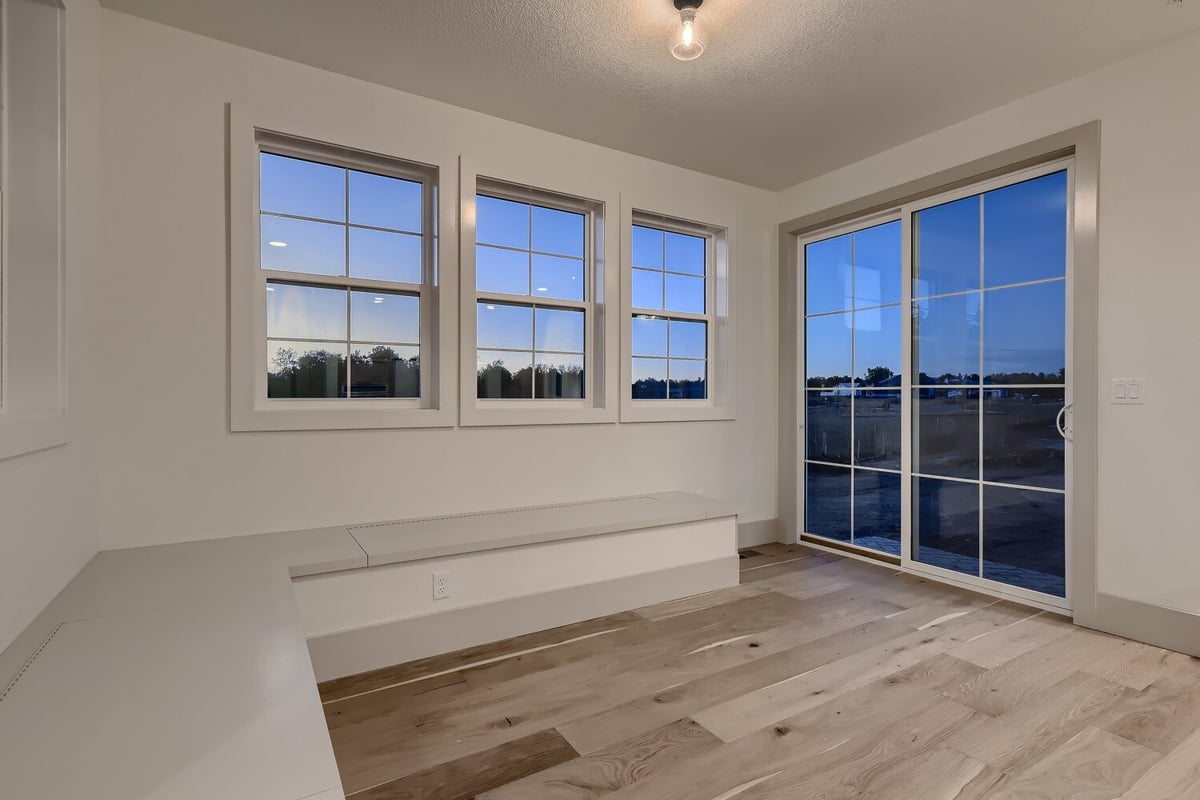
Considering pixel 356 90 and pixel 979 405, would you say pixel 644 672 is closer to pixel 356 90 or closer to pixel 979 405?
pixel 979 405

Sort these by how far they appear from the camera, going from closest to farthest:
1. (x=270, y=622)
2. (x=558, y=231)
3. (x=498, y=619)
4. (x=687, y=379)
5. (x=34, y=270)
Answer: (x=270, y=622) < (x=34, y=270) < (x=498, y=619) < (x=558, y=231) < (x=687, y=379)

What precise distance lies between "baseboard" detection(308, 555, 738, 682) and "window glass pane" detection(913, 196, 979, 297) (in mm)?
2039

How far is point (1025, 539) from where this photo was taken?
10.3 feet

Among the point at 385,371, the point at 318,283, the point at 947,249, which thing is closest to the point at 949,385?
the point at 947,249

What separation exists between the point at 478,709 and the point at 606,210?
2745mm

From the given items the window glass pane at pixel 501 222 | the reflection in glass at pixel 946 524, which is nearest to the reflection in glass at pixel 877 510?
the reflection in glass at pixel 946 524

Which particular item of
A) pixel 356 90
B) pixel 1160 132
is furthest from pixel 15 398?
pixel 1160 132

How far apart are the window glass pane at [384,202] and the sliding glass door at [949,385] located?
110 inches

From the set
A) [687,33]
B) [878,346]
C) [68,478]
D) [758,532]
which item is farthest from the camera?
[758,532]

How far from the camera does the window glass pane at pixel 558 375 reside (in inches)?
138

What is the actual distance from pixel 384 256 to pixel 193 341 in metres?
0.95

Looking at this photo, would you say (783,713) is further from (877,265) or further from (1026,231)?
(877,265)

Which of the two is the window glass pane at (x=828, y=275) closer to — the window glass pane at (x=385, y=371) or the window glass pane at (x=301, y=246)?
the window glass pane at (x=385, y=371)

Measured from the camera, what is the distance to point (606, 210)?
11.8 feet
